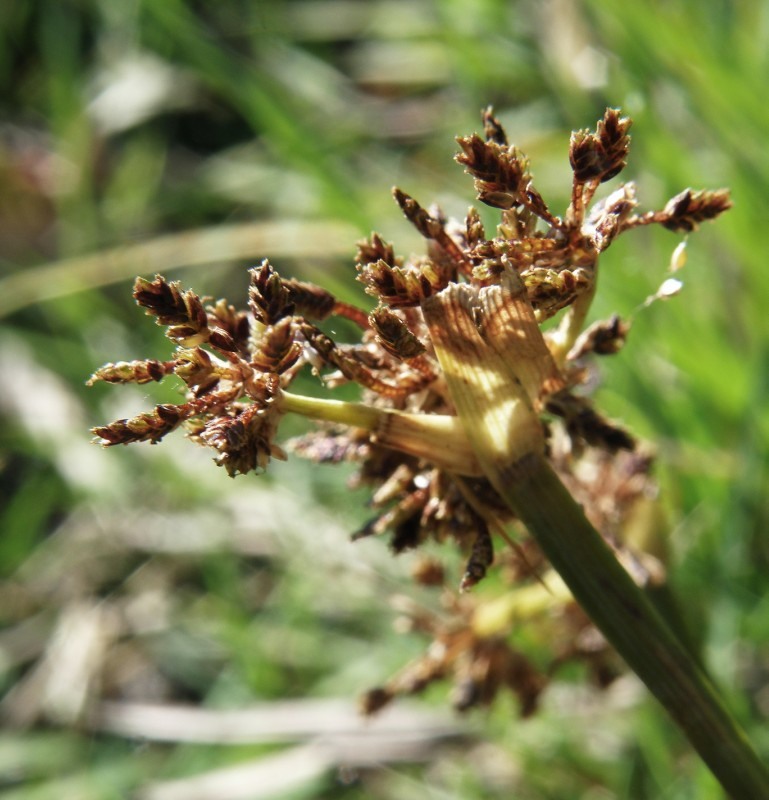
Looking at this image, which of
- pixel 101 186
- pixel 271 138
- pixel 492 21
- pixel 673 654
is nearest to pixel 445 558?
pixel 271 138

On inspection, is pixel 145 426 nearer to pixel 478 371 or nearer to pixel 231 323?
pixel 231 323

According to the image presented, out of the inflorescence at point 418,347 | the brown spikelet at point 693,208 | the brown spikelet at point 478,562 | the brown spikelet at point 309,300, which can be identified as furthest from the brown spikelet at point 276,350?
the brown spikelet at point 693,208

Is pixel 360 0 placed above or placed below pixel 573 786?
above

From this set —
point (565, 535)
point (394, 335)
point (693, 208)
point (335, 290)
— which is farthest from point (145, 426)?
point (335, 290)

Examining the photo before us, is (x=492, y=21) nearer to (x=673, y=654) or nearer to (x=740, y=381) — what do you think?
(x=740, y=381)

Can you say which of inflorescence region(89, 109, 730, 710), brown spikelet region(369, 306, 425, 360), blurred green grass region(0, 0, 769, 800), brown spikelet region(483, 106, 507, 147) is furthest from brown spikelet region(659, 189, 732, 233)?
blurred green grass region(0, 0, 769, 800)
